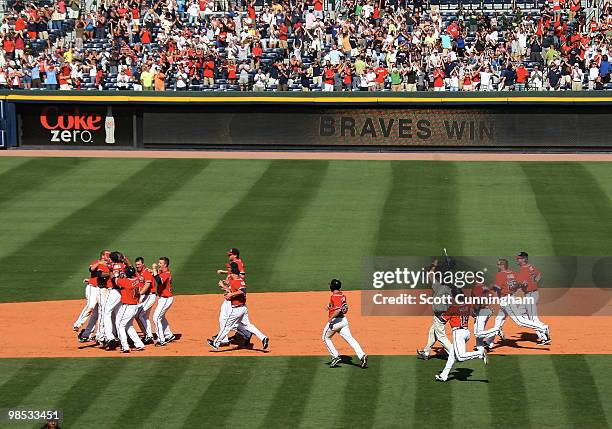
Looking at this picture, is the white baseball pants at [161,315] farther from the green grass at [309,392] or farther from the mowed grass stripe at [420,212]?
the mowed grass stripe at [420,212]

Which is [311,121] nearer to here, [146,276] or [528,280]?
[146,276]

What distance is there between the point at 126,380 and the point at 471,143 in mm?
21412

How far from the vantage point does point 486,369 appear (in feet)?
59.6

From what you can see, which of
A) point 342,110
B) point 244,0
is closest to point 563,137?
point 342,110

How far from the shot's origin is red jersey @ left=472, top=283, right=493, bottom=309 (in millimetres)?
18594

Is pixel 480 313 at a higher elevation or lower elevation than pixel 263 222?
higher

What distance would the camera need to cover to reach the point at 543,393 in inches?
669

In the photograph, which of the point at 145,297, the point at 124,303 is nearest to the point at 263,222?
the point at 145,297

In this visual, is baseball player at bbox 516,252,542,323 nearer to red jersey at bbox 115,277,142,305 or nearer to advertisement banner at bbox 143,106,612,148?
red jersey at bbox 115,277,142,305

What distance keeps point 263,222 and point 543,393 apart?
1249cm

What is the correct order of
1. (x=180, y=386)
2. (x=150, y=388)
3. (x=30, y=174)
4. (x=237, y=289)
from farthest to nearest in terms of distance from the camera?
(x=30, y=174) → (x=237, y=289) → (x=180, y=386) → (x=150, y=388)

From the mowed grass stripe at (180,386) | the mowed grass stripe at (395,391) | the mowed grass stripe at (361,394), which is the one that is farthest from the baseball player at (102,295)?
the mowed grass stripe at (395,391)

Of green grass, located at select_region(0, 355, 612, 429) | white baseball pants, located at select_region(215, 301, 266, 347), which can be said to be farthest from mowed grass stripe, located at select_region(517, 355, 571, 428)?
white baseball pants, located at select_region(215, 301, 266, 347)

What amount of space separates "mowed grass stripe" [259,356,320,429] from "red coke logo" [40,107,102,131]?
21.2m
